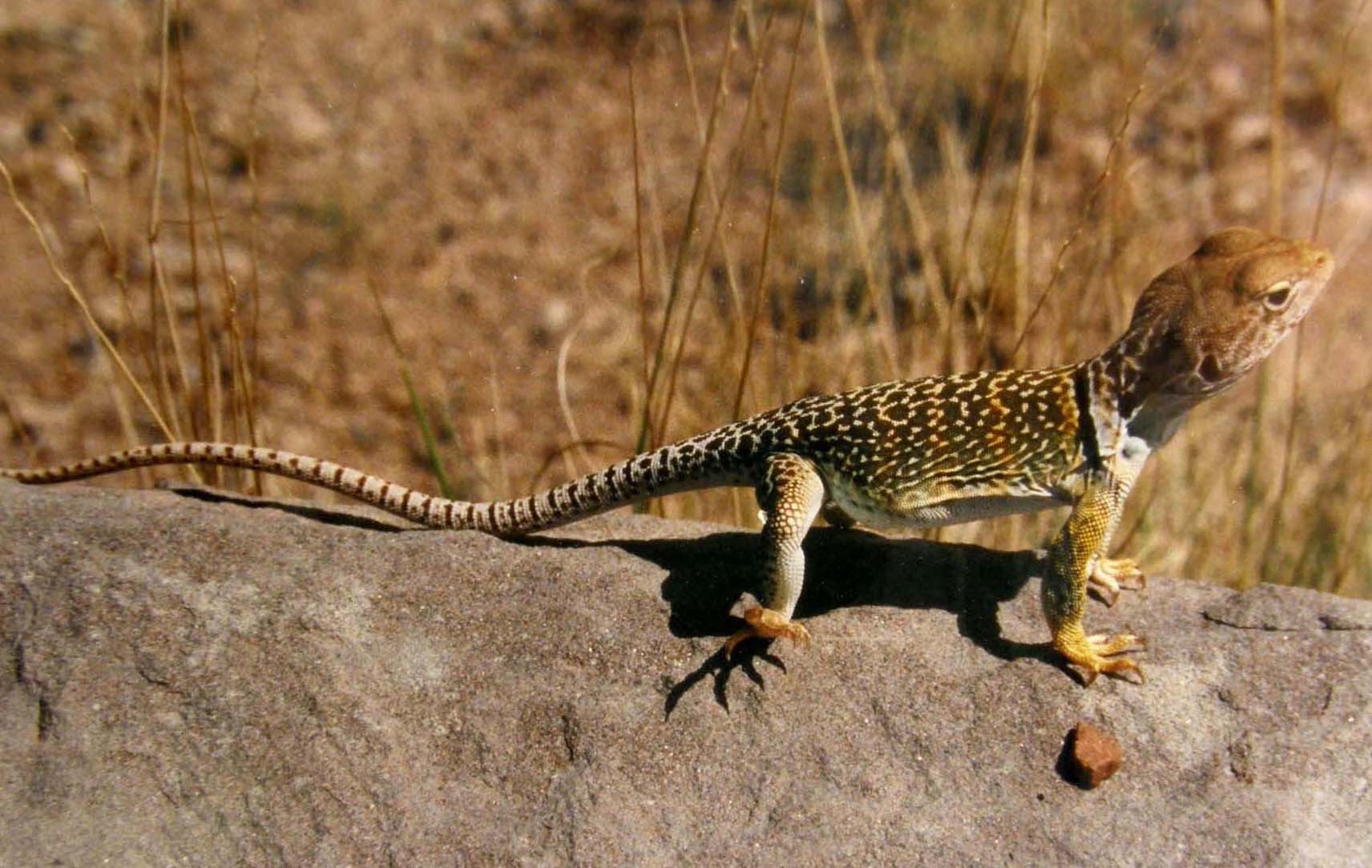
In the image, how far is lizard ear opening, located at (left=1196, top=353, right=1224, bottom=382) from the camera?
3957 millimetres

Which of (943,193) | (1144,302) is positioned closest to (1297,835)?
(1144,302)

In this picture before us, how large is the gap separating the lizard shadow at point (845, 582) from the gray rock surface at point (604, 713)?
16mm

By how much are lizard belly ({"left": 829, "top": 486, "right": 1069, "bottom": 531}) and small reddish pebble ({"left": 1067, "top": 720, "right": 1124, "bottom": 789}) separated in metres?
0.91

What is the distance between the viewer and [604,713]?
390 centimetres

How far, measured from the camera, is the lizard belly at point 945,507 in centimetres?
435

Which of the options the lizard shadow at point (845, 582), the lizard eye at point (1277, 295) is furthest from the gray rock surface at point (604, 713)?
the lizard eye at point (1277, 295)

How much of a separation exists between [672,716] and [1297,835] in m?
2.01

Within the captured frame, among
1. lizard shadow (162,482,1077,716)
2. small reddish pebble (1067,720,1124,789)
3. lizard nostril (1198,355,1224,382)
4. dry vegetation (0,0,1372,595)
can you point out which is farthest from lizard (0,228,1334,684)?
dry vegetation (0,0,1372,595)

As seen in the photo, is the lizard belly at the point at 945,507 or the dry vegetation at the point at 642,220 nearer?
the lizard belly at the point at 945,507

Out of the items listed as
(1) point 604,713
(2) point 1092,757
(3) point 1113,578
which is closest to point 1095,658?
(2) point 1092,757

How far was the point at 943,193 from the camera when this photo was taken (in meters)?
6.76

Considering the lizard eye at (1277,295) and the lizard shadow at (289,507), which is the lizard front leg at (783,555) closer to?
the lizard shadow at (289,507)

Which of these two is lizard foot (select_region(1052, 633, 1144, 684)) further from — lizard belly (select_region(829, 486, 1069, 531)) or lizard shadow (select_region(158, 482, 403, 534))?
lizard shadow (select_region(158, 482, 403, 534))

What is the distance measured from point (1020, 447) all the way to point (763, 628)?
1.18 meters
